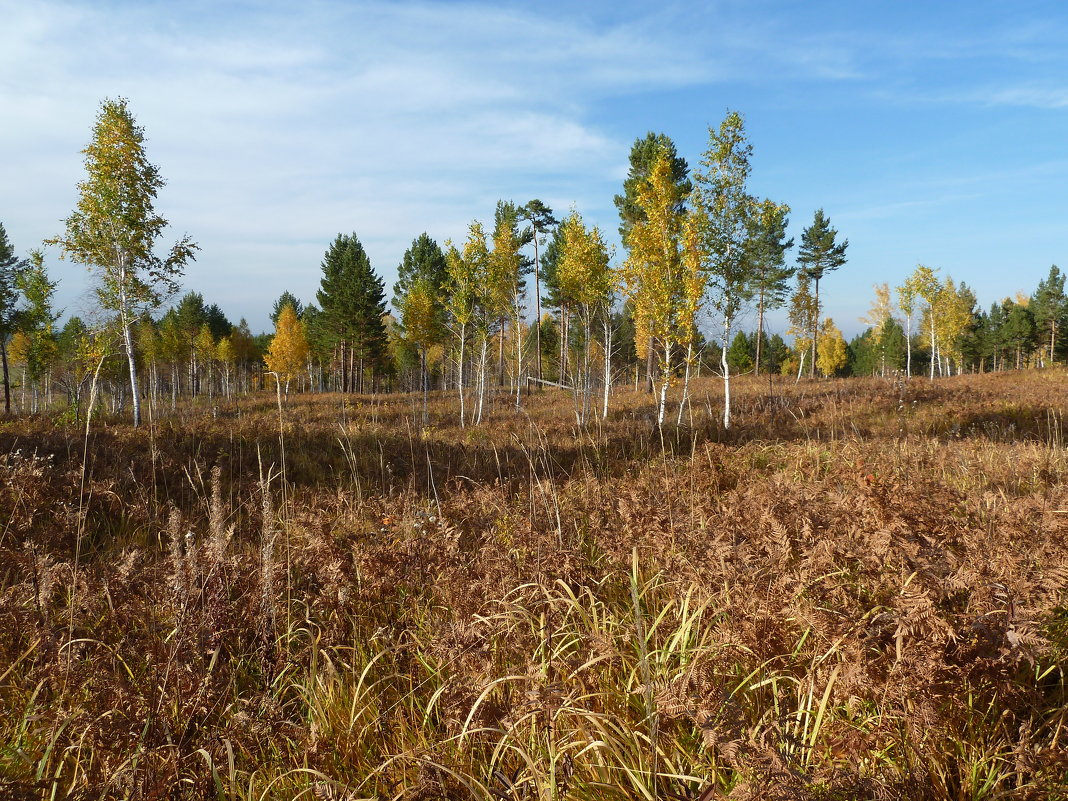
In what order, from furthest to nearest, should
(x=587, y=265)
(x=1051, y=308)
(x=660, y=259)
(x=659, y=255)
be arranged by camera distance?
(x=1051, y=308) → (x=587, y=265) → (x=659, y=255) → (x=660, y=259)

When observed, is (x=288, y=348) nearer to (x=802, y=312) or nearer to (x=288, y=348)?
(x=288, y=348)

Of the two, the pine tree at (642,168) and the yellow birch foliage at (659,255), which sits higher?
the pine tree at (642,168)

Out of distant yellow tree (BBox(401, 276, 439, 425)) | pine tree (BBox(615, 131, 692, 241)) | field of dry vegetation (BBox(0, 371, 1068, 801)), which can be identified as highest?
pine tree (BBox(615, 131, 692, 241))

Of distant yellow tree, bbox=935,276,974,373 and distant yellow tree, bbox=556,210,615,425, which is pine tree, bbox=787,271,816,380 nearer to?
distant yellow tree, bbox=935,276,974,373

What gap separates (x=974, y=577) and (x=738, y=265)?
49.7ft

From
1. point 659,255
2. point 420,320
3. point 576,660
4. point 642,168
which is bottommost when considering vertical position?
point 576,660

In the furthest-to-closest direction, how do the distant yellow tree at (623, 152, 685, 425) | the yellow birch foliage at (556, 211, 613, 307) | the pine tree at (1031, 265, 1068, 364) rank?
the pine tree at (1031, 265, 1068, 364) → the yellow birch foliage at (556, 211, 613, 307) → the distant yellow tree at (623, 152, 685, 425)

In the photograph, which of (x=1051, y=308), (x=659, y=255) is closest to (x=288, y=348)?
(x=659, y=255)

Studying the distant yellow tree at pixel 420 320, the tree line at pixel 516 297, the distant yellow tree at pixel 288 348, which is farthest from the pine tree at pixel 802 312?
the distant yellow tree at pixel 288 348

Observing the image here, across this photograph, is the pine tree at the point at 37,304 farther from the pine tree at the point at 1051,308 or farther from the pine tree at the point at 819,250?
the pine tree at the point at 1051,308

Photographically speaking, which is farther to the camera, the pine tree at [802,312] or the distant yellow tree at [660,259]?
the pine tree at [802,312]

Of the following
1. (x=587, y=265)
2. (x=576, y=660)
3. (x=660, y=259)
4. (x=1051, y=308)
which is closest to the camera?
(x=576, y=660)

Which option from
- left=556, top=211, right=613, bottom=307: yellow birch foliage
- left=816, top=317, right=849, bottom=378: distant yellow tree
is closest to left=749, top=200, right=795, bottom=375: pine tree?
left=556, top=211, right=613, bottom=307: yellow birch foliage

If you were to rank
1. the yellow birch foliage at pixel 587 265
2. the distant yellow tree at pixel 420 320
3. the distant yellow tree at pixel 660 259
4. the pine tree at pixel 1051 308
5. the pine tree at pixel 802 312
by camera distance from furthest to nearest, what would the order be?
the pine tree at pixel 1051 308
the pine tree at pixel 802 312
the distant yellow tree at pixel 420 320
the yellow birch foliage at pixel 587 265
the distant yellow tree at pixel 660 259
